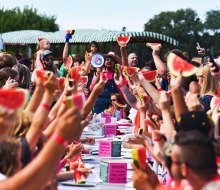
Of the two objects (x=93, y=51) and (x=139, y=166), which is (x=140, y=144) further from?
(x=93, y=51)

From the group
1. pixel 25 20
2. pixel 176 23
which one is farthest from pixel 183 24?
pixel 25 20

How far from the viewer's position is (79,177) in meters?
5.60

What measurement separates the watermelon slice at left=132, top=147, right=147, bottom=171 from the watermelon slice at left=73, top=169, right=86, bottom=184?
1.30 m

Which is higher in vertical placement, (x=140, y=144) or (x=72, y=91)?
(x=72, y=91)

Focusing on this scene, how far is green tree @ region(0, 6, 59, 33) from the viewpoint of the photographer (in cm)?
6856

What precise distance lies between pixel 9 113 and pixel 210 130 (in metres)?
1.46

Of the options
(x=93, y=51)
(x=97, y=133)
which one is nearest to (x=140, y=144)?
(x=97, y=133)

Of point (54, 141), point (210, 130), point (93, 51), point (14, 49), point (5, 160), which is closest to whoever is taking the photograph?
point (54, 141)

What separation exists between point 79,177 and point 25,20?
219ft

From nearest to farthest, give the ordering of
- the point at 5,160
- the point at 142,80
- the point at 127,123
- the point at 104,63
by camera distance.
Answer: the point at 5,160 → the point at 142,80 → the point at 127,123 → the point at 104,63

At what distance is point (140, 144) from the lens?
526 centimetres

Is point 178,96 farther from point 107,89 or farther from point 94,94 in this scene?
point 107,89

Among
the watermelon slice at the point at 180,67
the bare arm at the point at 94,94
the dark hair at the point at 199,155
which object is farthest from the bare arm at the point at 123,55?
the dark hair at the point at 199,155

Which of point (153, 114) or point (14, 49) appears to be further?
point (14, 49)
